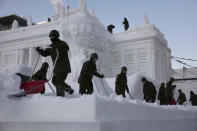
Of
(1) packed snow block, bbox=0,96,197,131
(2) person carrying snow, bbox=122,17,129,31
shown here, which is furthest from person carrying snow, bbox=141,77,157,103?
(2) person carrying snow, bbox=122,17,129,31

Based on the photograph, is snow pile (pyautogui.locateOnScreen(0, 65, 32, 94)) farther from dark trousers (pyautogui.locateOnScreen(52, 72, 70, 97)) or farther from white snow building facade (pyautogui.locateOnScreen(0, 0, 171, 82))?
white snow building facade (pyautogui.locateOnScreen(0, 0, 171, 82))

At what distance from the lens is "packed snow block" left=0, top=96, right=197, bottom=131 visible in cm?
326

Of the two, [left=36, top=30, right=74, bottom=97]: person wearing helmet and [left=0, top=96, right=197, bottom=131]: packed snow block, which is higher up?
[left=36, top=30, right=74, bottom=97]: person wearing helmet

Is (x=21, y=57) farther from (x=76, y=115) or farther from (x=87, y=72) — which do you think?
(x=76, y=115)

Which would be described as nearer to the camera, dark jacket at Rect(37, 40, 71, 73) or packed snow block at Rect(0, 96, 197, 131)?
packed snow block at Rect(0, 96, 197, 131)

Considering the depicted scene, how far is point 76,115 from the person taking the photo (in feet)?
11.0

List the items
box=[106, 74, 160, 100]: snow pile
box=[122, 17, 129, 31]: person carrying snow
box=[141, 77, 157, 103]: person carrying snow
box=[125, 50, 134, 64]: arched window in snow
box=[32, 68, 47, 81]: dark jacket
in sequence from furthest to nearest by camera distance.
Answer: box=[122, 17, 129, 31]: person carrying snow
box=[125, 50, 134, 64]: arched window in snow
box=[106, 74, 160, 100]: snow pile
box=[141, 77, 157, 103]: person carrying snow
box=[32, 68, 47, 81]: dark jacket

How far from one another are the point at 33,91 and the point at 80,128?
1750 mm

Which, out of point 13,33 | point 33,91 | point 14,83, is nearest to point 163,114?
point 33,91

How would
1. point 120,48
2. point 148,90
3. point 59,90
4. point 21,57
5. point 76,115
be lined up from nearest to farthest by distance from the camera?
1. point 76,115
2. point 59,90
3. point 148,90
4. point 120,48
5. point 21,57

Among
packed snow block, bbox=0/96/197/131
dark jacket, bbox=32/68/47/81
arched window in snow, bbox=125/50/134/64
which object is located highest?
arched window in snow, bbox=125/50/134/64

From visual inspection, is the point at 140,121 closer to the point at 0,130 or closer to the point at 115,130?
the point at 115,130

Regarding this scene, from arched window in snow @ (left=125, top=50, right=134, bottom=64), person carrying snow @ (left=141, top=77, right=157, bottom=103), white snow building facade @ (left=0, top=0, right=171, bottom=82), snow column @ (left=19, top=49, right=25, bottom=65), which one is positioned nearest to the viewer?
person carrying snow @ (left=141, top=77, right=157, bottom=103)

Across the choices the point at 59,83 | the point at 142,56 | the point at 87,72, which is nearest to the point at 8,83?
the point at 59,83
